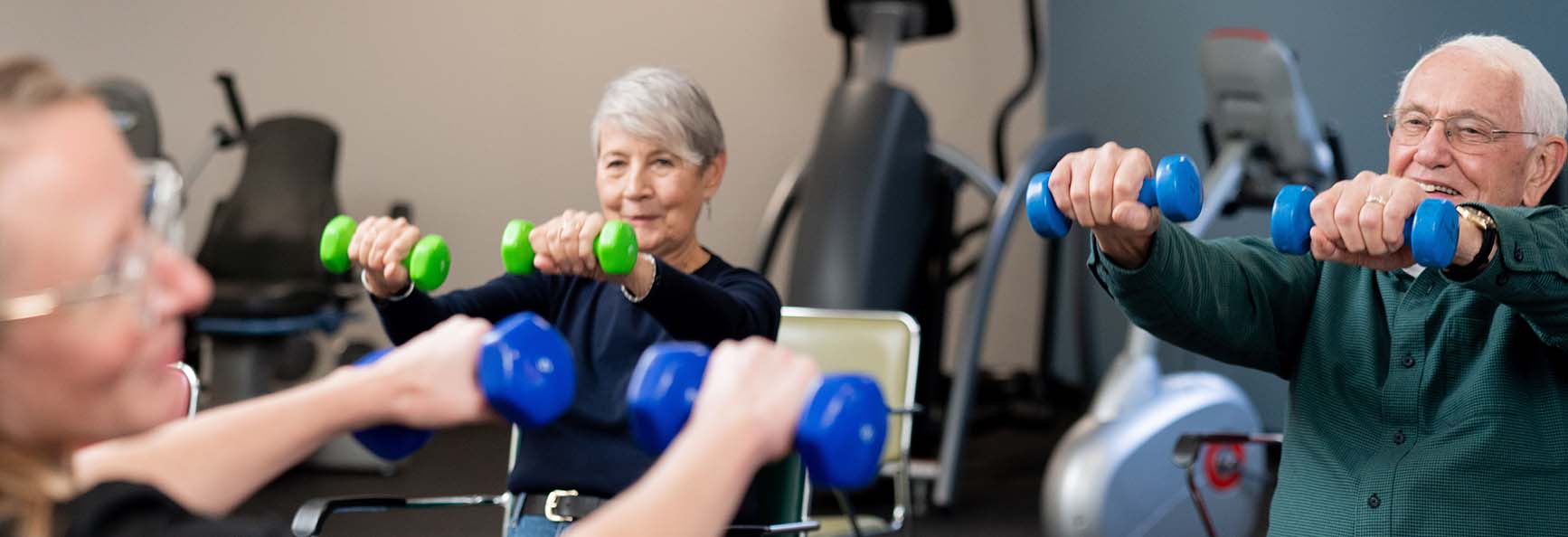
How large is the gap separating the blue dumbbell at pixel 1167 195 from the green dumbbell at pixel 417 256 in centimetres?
66

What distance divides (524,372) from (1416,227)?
30.5 inches

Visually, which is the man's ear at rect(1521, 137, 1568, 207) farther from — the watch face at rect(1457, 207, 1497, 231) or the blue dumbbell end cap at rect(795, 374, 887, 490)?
the blue dumbbell end cap at rect(795, 374, 887, 490)

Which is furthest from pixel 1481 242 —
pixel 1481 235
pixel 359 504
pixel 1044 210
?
pixel 359 504

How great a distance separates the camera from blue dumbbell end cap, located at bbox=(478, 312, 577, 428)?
0.88 metres

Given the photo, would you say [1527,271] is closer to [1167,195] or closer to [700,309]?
[1167,195]

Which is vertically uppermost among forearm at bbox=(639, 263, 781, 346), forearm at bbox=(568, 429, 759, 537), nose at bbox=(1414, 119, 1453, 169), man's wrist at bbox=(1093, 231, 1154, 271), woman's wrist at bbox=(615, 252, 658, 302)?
nose at bbox=(1414, 119, 1453, 169)

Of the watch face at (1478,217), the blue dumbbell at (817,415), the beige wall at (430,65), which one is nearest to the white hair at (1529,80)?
the watch face at (1478,217)

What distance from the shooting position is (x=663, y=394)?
0.88 m

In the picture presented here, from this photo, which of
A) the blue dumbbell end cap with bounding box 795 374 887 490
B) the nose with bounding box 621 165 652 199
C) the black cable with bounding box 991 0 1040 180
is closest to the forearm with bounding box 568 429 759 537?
the blue dumbbell end cap with bounding box 795 374 887 490

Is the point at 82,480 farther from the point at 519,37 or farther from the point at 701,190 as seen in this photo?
the point at 519,37

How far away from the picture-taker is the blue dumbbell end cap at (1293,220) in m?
1.30

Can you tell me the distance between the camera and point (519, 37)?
531cm

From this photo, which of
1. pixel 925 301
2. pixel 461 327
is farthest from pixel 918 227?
pixel 461 327

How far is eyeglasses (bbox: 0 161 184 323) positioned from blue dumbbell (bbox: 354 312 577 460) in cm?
19
